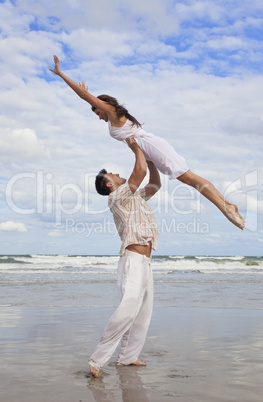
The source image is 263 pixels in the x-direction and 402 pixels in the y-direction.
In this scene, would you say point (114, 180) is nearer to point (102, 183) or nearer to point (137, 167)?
point (102, 183)

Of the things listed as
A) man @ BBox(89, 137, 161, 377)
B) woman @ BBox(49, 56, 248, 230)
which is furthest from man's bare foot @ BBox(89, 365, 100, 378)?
woman @ BBox(49, 56, 248, 230)

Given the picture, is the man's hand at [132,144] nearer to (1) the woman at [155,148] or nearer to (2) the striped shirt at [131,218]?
(1) the woman at [155,148]

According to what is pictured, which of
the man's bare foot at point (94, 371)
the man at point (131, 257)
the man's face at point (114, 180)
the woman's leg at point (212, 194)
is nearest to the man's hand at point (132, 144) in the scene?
the man at point (131, 257)

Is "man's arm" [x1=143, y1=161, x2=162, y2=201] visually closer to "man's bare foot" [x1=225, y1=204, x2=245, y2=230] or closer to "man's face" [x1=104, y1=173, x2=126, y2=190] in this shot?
"man's face" [x1=104, y1=173, x2=126, y2=190]

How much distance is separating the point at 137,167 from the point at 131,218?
559 mm

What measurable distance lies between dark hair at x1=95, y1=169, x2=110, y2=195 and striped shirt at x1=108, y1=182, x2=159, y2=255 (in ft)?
0.43

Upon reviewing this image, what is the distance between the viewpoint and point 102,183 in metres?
4.46

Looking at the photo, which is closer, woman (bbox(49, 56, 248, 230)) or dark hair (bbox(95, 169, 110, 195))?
woman (bbox(49, 56, 248, 230))

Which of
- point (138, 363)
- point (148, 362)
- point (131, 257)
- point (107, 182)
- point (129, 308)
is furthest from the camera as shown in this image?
point (148, 362)

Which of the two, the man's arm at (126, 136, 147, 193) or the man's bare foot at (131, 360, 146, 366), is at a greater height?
the man's arm at (126, 136, 147, 193)

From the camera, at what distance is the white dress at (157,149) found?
14.2 feet

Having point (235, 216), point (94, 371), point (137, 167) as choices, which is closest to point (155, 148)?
point (137, 167)

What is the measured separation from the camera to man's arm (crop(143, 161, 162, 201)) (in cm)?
459

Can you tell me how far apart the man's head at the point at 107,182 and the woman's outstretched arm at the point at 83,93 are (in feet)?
2.03
